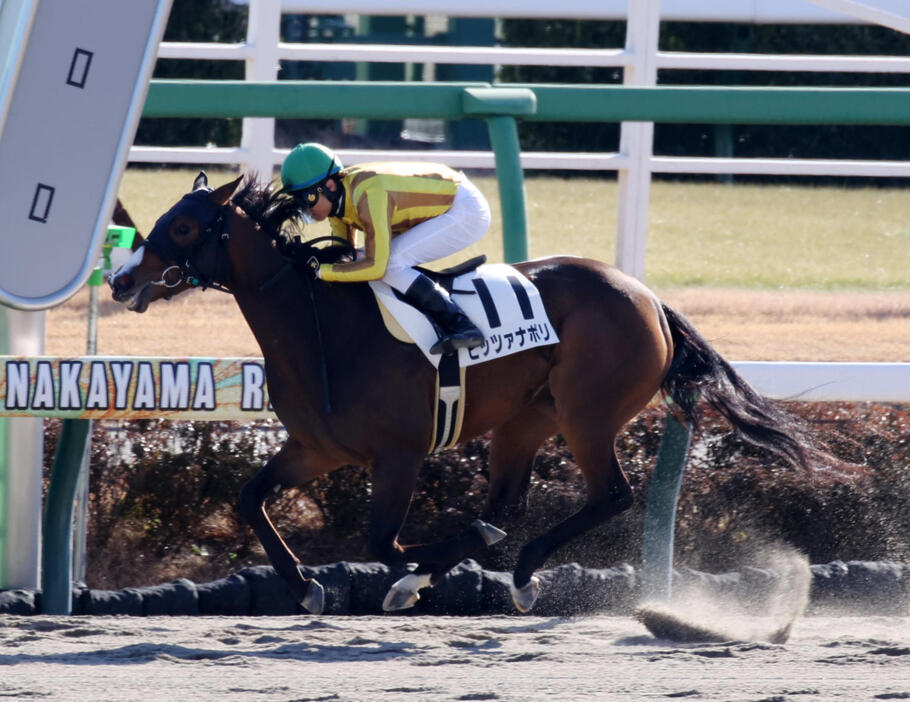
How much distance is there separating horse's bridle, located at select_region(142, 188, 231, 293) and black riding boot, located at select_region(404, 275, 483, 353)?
1.99ft

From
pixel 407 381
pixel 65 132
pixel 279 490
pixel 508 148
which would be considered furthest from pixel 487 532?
pixel 65 132

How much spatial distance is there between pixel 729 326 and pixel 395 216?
3946mm

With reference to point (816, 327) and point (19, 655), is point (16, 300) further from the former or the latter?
point (816, 327)

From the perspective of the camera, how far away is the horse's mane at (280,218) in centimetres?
448

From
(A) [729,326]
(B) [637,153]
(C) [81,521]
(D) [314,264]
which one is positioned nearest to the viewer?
(D) [314,264]

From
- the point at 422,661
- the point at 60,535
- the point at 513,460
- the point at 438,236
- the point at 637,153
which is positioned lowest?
the point at 422,661

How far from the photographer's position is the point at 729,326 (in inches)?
A: 314

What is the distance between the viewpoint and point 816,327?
8156 mm

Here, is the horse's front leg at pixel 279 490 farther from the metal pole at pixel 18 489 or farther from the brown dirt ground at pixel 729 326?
the brown dirt ground at pixel 729 326

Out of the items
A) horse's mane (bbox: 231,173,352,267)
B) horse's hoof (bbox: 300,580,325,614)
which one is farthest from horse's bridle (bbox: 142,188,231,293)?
horse's hoof (bbox: 300,580,325,614)

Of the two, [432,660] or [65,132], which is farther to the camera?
[432,660]

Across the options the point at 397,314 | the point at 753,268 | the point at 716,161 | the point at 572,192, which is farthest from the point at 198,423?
the point at 572,192

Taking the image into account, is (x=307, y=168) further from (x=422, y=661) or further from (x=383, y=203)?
(x=422, y=661)

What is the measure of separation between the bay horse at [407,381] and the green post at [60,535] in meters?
0.55
